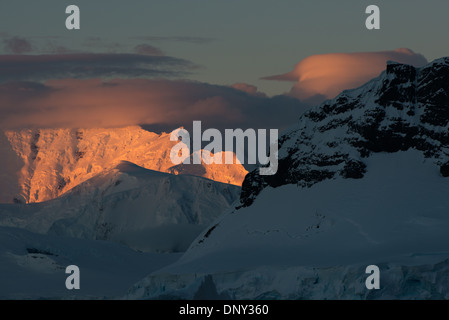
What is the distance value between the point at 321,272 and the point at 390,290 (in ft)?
52.5

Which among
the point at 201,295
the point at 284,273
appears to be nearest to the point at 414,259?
the point at 284,273

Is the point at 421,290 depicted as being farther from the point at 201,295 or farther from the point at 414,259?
the point at 201,295

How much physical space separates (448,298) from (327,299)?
20.8 meters

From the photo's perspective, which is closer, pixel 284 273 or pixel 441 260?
pixel 441 260
